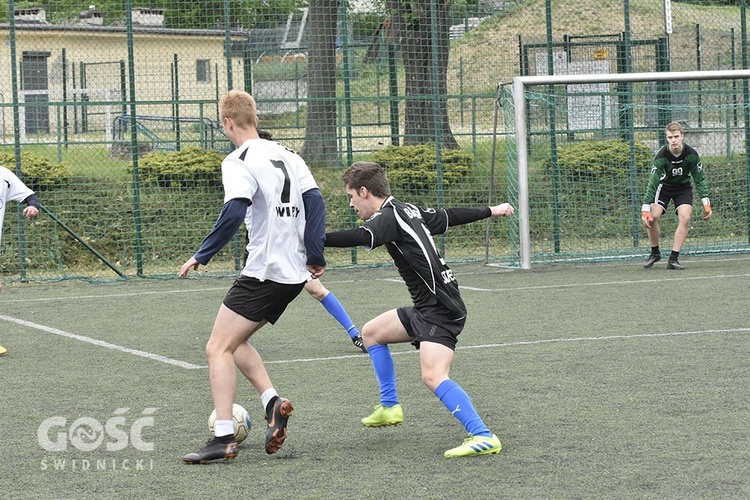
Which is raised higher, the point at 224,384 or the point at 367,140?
the point at 367,140

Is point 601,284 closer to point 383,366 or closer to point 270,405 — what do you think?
point 383,366

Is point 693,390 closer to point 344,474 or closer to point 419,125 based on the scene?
point 344,474

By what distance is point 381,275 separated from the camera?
544 inches

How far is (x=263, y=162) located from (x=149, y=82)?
998cm

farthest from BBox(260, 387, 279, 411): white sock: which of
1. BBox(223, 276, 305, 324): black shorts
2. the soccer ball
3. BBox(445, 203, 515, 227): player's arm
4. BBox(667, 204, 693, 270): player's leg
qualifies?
BBox(667, 204, 693, 270): player's leg

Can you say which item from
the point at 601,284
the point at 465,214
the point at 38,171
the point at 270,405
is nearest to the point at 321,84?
the point at 38,171

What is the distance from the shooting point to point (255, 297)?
5320mm

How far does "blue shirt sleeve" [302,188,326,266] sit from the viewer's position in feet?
17.7

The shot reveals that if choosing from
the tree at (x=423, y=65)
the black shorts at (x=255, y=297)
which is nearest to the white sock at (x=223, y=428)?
the black shorts at (x=255, y=297)

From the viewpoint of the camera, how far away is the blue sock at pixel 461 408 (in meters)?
5.19

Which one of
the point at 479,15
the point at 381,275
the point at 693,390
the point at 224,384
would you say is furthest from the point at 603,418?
the point at 479,15

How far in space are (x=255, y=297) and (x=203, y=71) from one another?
36.5ft

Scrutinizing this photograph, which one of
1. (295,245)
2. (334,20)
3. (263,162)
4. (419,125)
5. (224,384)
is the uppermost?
(334,20)

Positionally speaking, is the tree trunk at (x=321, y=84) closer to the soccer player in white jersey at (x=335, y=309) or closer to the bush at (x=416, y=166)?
the bush at (x=416, y=166)
